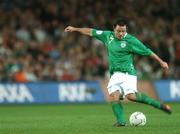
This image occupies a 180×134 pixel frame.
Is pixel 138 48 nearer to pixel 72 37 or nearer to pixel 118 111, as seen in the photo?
pixel 118 111

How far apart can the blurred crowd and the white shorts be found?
12065mm

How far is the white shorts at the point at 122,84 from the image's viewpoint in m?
14.9

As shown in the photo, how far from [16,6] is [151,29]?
604cm

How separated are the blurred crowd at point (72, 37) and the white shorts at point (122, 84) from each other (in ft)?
39.6

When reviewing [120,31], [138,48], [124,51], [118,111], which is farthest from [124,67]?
[118,111]

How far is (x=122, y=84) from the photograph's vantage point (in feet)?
49.0

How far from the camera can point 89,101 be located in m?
26.9

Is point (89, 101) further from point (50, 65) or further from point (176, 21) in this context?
point (176, 21)

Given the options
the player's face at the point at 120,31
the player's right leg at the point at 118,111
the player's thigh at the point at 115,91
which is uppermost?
the player's face at the point at 120,31

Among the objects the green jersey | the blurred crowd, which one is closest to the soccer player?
the green jersey

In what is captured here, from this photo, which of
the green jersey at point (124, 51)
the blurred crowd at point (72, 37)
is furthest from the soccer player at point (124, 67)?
the blurred crowd at point (72, 37)

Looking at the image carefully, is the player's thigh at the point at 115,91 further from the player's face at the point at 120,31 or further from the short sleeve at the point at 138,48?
the player's face at the point at 120,31

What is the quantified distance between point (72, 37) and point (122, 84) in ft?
47.6

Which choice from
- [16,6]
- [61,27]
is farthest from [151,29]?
[16,6]
